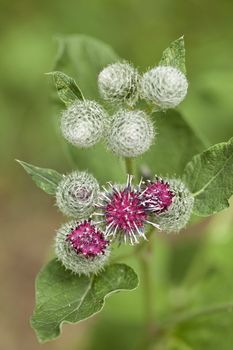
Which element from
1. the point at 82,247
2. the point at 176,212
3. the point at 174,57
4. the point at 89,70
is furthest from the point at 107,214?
the point at 89,70

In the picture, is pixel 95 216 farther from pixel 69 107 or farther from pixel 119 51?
pixel 119 51

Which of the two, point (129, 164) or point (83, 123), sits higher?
point (83, 123)

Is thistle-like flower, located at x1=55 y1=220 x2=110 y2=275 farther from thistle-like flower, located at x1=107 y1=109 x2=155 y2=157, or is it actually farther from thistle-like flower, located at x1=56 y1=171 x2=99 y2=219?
thistle-like flower, located at x1=107 y1=109 x2=155 y2=157

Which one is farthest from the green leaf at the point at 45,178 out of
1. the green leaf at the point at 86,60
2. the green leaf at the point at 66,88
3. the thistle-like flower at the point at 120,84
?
the green leaf at the point at 86,60

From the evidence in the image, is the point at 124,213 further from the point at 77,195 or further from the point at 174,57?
the point at 174,57

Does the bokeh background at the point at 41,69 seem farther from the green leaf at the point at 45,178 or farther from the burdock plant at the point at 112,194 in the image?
the green leaf at the point at 45,178

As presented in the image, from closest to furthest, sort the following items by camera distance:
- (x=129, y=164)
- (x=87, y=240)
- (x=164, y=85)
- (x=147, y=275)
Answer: (x=87, y=240) → (x=164, y=85) → (x=129, y=164) → (x=147, y=275)
